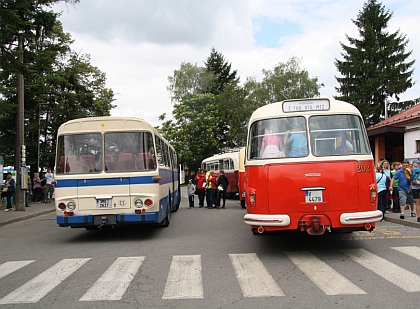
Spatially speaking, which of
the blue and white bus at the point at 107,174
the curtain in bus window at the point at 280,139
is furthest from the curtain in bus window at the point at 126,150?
the curtain in bus window at the point at 280,139

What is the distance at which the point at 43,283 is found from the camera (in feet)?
22.3

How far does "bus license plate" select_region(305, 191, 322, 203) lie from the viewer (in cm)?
801

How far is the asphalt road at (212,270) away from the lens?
5.73m

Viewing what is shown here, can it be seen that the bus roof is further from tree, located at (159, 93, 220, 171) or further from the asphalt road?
tree, located at (159, 93, 220, 171)

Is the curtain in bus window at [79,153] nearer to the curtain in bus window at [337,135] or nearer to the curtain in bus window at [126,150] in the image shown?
the curtain in bus window at [126,150]

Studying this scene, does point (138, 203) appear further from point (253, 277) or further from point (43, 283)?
point (253, 277)

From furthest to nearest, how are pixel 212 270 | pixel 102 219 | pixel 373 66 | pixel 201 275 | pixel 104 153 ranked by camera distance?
pixel 373 66 < pixel 104 153 < pixel 102 219 < pixel 212 270 < pixel 201 275

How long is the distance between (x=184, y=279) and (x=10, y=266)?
3.56 m

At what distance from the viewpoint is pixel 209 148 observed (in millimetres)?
61969

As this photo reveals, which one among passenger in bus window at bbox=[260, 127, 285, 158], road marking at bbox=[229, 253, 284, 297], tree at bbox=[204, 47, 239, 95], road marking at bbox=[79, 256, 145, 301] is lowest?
road marking at bbox=[229, 253, 284, 297]

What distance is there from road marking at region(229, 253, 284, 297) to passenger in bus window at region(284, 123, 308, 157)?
81.9 inches

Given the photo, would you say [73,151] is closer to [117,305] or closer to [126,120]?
[126,120]

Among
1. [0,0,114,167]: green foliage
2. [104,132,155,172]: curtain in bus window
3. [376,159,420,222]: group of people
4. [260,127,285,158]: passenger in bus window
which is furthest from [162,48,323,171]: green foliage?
[260,127,285,158]: passenger in bus window

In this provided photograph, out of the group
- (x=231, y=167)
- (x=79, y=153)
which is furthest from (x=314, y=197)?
(x=231, y=167)
